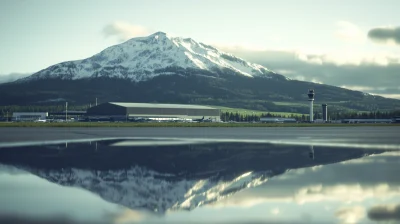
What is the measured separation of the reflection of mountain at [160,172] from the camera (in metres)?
24.5

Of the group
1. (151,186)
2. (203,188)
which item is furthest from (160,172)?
(203,188)

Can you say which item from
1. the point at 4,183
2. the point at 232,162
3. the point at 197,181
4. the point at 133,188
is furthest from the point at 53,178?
the point at 232,162

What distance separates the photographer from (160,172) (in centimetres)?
3372

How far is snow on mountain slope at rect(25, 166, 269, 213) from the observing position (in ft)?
75.0

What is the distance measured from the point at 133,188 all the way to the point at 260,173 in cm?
999

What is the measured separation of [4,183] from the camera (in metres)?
28.5

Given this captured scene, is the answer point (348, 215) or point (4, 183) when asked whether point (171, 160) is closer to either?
point (4, 183)

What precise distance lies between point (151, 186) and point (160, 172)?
616 centimetres

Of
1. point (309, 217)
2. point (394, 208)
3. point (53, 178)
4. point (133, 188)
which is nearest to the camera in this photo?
point (309, 217)

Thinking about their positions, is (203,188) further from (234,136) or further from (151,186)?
(234,136)

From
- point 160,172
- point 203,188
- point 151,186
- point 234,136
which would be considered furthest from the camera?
point 234,136

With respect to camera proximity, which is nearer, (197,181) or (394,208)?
(394,208)

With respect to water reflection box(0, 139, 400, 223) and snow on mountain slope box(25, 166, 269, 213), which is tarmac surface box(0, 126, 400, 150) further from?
snow on mountain slope box(25, 166, 269, 213)

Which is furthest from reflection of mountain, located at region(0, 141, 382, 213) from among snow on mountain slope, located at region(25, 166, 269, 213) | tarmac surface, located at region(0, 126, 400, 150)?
tarmac surface, located at region(0, 126, 400, 150)
